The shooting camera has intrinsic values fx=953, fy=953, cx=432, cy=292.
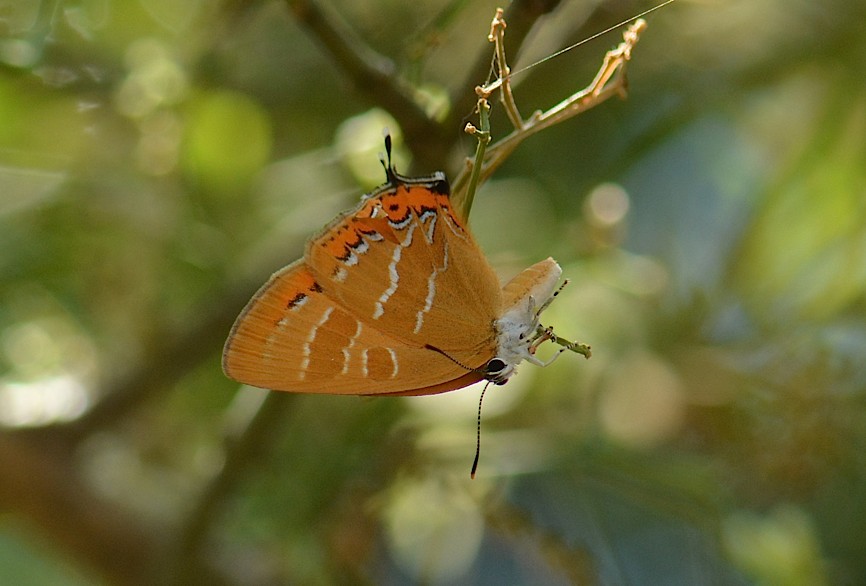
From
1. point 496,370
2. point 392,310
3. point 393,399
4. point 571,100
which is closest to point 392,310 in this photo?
point 392,310

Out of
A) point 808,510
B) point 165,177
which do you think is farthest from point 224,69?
point 808,510

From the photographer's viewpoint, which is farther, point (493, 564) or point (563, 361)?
point (493, 564)

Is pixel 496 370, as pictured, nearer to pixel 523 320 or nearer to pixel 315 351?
pixel 523 320

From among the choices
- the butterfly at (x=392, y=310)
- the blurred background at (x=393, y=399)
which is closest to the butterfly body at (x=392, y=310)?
the butterfly at (x=392, y=310)

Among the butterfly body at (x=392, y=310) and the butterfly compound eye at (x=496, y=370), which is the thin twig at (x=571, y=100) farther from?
the butterfly compound eye at (x=496, y=370)

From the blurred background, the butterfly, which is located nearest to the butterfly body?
the butterfly

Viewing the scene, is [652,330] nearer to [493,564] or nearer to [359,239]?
[493,564]
